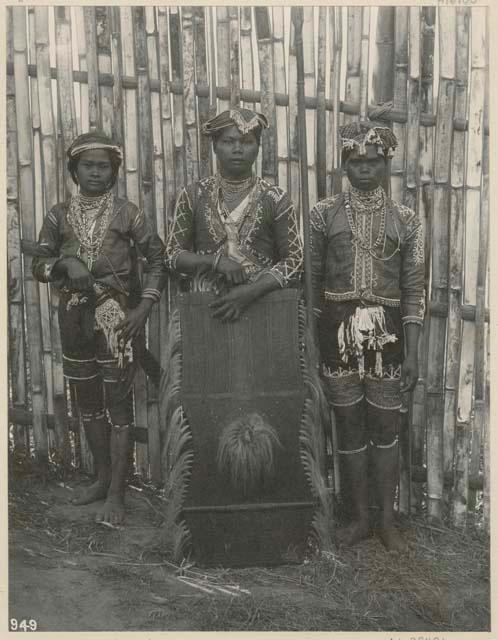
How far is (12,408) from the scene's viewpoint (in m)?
4.58

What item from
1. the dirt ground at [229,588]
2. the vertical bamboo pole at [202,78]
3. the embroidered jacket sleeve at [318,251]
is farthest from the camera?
the vertical bamboo pole at [202,78]

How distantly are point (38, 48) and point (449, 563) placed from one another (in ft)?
10.8

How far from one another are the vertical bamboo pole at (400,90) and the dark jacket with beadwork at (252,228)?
62 centimetres

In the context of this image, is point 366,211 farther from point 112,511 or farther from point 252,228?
point 112,511

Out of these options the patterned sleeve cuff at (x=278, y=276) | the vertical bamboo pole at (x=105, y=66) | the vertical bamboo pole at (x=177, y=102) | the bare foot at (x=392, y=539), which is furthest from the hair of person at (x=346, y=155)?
the bare foot at (x=392, y=539)

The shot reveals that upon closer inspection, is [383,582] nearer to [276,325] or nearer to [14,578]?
[276,325]

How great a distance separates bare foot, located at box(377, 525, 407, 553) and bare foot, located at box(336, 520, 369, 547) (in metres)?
0.09

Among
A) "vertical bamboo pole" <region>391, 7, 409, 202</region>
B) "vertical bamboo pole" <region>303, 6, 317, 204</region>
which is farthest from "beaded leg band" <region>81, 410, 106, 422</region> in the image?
"vertical bamboo pole" <region>391, 7, 409, 202</region>

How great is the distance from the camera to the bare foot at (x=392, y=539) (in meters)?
3.96

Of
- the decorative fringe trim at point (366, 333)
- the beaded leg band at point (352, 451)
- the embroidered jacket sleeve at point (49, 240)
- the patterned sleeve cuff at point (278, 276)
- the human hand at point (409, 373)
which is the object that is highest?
the embroidered jacket sleeve at point (49, 240)

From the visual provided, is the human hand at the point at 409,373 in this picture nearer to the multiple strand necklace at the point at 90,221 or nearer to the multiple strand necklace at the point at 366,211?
the multiple strand necklace at the point at 366,211

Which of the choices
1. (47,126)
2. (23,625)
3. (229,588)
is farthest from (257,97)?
(23,625)

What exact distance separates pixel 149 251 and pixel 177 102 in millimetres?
818

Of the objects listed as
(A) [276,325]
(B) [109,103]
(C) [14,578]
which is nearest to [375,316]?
(A) [276,325]
